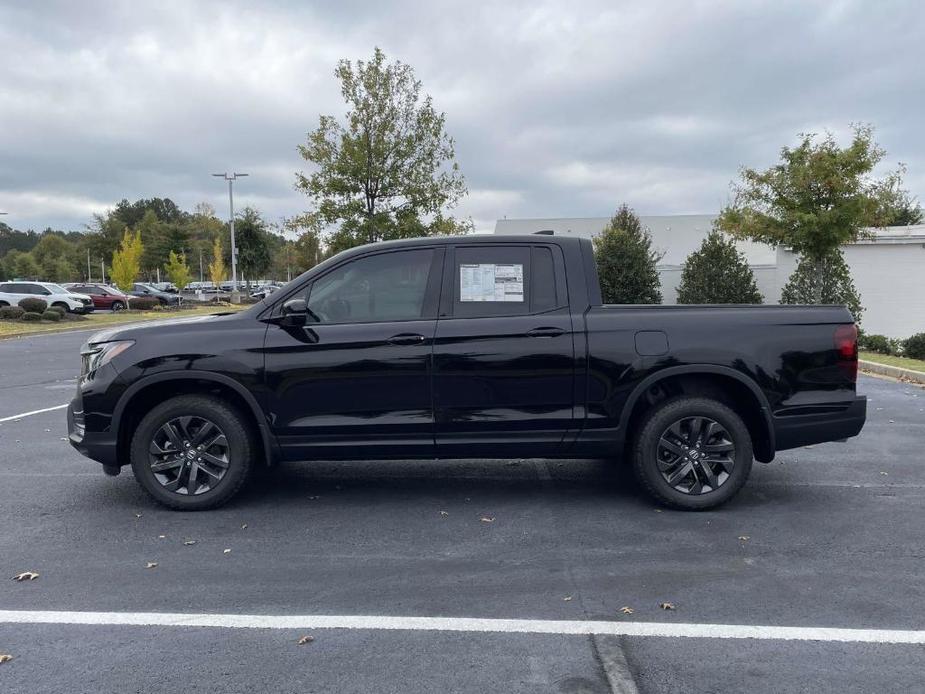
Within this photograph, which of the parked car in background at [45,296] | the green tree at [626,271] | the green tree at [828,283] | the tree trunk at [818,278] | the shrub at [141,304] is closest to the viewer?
the tree trunk at [818,278]

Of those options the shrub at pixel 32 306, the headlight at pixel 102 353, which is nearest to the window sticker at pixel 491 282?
the headlight at pixel 102 353

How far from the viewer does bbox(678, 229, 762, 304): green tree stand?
24.0 metres

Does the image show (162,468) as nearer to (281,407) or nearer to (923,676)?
(281,407)

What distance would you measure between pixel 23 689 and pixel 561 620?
230 cm

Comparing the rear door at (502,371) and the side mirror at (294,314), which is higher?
the side mirror at (294,314)

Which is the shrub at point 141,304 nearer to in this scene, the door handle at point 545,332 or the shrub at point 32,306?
the shrub at point 32,306

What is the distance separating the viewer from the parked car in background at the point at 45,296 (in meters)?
34.3

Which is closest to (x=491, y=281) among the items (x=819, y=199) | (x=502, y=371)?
(x=502, y=371)

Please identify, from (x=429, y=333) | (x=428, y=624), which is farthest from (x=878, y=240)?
(x=428, y=624)

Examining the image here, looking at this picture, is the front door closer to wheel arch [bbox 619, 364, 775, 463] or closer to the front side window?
the front side window

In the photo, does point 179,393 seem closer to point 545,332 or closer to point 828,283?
point 545,332

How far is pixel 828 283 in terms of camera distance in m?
21.0

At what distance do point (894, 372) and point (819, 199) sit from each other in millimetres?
6959

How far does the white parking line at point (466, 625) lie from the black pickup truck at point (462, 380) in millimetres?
1682
